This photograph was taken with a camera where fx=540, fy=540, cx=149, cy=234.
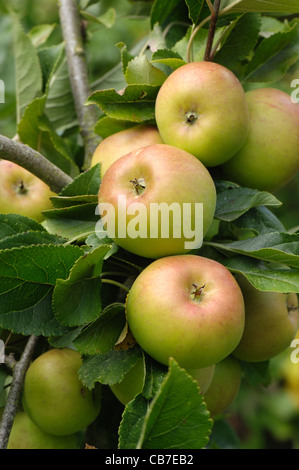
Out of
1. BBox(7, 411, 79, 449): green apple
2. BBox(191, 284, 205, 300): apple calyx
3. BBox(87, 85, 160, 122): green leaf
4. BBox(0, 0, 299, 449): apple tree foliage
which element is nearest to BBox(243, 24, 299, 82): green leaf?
BBox(0, 0, 299, 449): apple tree foliage

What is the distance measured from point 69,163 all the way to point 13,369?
1.32 ft

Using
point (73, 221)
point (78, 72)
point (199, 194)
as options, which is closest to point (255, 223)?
point (199, 194)

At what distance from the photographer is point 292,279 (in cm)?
71

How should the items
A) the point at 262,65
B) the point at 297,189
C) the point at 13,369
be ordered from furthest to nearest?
the point at 297,189 → the point at 262,65 → the point at 13,369

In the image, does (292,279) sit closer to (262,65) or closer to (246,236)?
(246,236)

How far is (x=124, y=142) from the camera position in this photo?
824mm

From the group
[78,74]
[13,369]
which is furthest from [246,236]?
[78,74]

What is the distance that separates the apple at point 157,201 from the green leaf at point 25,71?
0.42 m

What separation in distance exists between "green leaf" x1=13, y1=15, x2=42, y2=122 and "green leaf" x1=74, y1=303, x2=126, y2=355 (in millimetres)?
523

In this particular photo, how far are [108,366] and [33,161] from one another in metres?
0.32

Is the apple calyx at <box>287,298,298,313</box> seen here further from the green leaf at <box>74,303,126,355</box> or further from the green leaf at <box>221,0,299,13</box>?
the green leaf at <box>221,0,299,13</box>

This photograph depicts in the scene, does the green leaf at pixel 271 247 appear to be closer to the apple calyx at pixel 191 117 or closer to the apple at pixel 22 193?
the apple calyx at pixel 191 117

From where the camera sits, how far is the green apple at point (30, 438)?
815mm

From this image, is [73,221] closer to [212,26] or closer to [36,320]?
[36,320]
